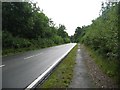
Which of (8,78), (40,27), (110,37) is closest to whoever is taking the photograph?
(8,78)

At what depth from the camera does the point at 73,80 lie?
11.3m

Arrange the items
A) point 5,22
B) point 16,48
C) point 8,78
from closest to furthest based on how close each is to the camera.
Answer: point 8,78, point 16,48, point 5,22

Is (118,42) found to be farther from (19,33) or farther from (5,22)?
(19,33)

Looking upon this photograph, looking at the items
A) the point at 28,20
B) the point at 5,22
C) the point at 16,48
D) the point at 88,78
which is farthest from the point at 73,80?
the point at 28,20

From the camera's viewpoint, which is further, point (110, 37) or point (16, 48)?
point (16, 48)

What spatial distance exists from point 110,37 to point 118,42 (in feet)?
5.30

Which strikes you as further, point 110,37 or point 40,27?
point 40,27

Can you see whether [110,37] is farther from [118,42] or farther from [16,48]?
[16,48]

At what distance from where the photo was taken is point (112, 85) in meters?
10.1

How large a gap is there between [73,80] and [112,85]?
6.33 ft

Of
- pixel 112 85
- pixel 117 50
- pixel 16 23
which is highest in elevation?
pixel 16 23

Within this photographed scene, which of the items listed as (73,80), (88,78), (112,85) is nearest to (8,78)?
(73,80)

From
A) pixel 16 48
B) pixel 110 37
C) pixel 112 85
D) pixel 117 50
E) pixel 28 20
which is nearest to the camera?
pixel 112 85

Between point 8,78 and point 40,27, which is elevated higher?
point 40,27
